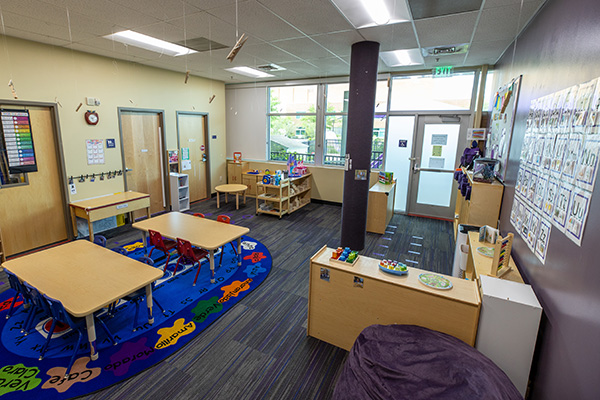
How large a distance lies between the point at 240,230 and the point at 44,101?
373 cm

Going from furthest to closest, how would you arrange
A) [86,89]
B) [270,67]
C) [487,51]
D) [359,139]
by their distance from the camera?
[270,67]
[86,89]
[487,51]
[359,139]

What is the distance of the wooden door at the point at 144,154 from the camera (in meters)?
5.94

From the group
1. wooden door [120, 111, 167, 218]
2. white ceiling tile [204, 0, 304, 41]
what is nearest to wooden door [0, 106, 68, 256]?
wooden door [120, 111, 167, 218]

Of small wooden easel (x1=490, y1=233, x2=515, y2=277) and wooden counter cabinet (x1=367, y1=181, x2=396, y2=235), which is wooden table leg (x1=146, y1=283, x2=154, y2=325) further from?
wooden counter cabinet (x1=367, y1=181, x2=396, y2=235)

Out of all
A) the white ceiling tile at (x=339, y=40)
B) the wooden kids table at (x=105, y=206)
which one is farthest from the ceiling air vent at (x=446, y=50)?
the wooden kids table at (x=105, y=206)

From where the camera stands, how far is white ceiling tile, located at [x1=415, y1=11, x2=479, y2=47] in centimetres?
332

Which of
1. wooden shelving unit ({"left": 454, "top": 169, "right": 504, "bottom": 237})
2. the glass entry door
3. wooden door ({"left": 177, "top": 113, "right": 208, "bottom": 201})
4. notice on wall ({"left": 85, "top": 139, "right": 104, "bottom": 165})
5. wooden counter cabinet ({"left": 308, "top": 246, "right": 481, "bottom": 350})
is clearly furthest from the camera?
wooden door ({"left": 177, "top": 113, "right": 208, "bottom": 201})

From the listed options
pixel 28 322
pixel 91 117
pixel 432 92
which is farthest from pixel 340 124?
pixel 28 322

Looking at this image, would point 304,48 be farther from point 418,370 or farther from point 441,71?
point 418,370

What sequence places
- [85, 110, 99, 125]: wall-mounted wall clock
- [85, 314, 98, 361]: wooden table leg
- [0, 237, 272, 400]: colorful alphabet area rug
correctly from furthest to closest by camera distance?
1. [85, 110, 99, 125]: wall-mounted wall clock
2. [85, 314, 98, 361]: wooden table leg
3. [0, 237, 272, 400]: colorful alphabet area rug

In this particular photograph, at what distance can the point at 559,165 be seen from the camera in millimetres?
1942

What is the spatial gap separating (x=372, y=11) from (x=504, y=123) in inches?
87.1

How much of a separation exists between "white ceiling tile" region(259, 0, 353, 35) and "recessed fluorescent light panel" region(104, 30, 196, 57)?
2190 mm

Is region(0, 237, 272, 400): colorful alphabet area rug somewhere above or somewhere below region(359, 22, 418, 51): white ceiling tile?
below
